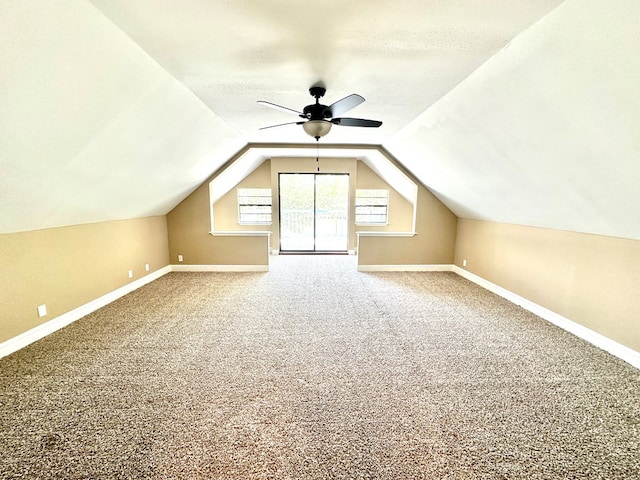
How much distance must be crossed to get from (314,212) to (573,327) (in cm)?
593

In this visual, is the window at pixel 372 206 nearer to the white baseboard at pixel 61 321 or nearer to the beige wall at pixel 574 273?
the beige wall at pixel 574 273

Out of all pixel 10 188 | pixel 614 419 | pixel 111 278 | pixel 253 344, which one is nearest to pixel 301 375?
pixel 253 344

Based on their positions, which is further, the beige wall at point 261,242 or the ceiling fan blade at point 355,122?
the beige wall at point 261,242

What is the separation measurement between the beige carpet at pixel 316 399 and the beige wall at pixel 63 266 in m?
0.33

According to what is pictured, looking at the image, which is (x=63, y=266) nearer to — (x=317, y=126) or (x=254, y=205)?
(x=317, y=126)

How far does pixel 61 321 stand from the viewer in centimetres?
323

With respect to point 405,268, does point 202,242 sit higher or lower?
higher

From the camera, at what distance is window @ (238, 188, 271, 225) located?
7.95 meters

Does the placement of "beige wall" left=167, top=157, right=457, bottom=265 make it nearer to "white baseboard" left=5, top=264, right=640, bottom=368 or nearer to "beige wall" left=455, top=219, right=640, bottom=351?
"white baseboard" left=5, top=264, right=640, bottom=368

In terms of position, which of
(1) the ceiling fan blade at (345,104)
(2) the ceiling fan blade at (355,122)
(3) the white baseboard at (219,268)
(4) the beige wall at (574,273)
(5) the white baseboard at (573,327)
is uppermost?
(1) the ceiling fan blade at (345,104)

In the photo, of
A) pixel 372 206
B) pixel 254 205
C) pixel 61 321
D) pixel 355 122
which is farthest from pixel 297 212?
pixel 61 321

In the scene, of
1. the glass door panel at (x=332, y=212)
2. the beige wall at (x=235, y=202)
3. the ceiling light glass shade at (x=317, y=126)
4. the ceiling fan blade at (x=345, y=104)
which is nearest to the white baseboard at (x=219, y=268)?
the beige wall at (x=235, y=202)

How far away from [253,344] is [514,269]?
3.80m

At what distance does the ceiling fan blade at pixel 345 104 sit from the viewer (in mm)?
2338
